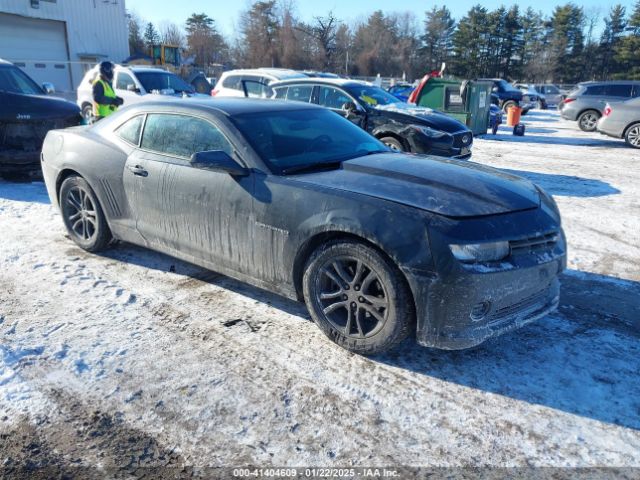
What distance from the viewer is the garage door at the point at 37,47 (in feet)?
84.8

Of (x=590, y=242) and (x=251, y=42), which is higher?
(x=251, y=42)

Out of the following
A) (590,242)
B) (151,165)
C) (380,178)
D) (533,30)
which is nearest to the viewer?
(380,178)

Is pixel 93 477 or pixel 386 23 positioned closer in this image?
pixel 93 477

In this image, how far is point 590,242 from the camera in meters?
5.40

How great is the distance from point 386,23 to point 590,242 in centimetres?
7841

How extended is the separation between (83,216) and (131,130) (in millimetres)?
1036

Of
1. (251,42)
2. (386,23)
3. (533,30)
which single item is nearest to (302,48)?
(251,42)

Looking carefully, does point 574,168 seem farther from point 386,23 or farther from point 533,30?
point 386,23

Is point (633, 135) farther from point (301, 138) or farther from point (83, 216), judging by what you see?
point (83, 216)

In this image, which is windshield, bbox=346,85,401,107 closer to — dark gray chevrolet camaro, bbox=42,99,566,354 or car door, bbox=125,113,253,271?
dark gray chevrolet camaro, bbox=42,99,566,354

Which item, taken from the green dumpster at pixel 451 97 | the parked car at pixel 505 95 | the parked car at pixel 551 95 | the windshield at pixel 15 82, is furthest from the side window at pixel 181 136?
the parked car at pixel 551 95

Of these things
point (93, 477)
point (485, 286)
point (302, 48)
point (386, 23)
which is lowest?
point (93, 477)

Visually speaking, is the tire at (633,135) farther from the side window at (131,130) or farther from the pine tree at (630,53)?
the pine tree at (630,53)

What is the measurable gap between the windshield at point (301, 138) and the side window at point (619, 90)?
1643cm
